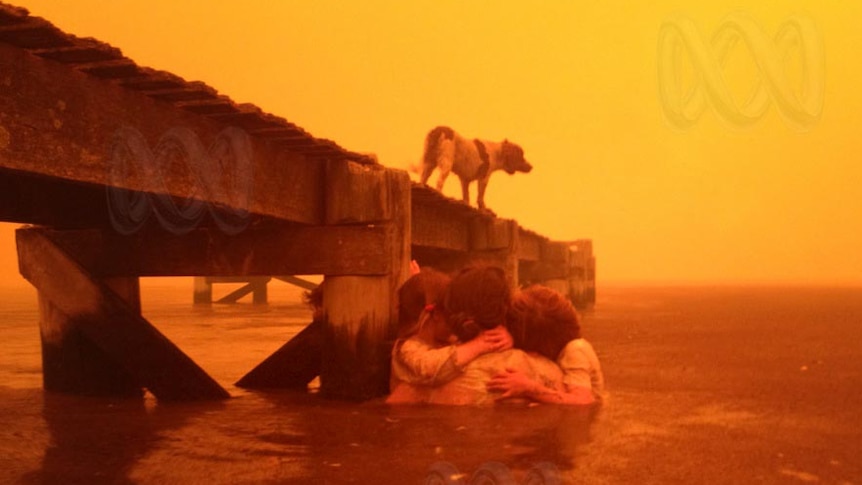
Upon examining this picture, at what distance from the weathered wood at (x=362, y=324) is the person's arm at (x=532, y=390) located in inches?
31.8

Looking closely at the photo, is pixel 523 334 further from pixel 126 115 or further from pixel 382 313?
pixel 126 115

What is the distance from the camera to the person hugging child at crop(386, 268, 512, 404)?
5445 mm

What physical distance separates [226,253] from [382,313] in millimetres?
1341

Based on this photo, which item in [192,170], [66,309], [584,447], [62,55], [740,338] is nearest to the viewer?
[62,55]

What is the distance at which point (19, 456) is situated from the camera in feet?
13.1

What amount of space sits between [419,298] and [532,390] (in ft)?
3.21

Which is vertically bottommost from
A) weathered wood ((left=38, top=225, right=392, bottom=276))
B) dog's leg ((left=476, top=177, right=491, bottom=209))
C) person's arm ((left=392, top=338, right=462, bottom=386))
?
person's arm ((left=392, top=338, right=462, bottom=386))

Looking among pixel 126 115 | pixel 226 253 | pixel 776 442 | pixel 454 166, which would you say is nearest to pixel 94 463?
pixel 126 115

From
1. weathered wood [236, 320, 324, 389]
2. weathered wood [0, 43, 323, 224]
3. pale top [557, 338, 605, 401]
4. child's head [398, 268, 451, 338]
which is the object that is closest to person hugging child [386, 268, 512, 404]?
child's head [398, 268, 451, 338]

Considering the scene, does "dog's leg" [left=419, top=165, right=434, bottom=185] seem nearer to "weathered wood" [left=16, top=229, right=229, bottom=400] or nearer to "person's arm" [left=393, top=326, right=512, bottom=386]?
"weathered wood" [left=16, top=229, right=229, bottom=400]

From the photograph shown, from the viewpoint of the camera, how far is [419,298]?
5824 millimetres

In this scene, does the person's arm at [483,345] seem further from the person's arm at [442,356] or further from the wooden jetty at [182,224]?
the wooden jetty at [182,224]

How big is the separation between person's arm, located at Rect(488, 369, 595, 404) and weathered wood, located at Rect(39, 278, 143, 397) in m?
2.68

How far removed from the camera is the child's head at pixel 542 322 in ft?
18.3
